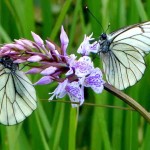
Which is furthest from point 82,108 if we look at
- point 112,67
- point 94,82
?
point 94,82

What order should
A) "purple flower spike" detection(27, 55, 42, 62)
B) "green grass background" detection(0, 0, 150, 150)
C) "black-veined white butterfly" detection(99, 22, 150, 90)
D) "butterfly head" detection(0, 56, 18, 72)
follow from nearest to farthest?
"purple flower spike" detection(27, 55, 42, 62), "butterfly head" detection(0, 56, 18, 72), "black-veined white butterfly" detection(99, 22, 150, 90), "green grass background" detection(0, 0, 150, 150)

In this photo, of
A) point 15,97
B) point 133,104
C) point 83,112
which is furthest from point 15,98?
point 83,112

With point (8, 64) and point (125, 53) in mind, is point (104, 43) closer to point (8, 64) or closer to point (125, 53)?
point (125, 53)

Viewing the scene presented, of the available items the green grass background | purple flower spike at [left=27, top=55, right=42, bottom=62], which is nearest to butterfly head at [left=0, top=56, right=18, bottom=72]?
purple flower spike at [left=27, top=55, right=42, bottom=62]

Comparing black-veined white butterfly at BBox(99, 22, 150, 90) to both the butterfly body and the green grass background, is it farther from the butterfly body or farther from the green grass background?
the green grass background

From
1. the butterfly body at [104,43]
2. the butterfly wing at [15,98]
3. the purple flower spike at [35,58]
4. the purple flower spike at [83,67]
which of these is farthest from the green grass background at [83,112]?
the purple flower spike at [35,58]

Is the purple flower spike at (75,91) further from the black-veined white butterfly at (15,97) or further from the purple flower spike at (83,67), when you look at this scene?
the black-veined white butterfly at (15,97)

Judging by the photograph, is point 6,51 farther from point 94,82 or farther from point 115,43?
point 115,43
